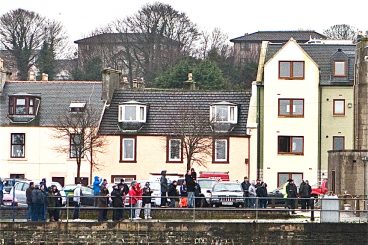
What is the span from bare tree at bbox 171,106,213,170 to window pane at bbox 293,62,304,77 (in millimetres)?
6076

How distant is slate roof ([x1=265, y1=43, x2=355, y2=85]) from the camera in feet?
248

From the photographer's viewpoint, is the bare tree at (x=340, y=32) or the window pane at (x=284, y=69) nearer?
the window pane at (x=284, y=69)

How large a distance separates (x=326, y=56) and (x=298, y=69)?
8.08ft

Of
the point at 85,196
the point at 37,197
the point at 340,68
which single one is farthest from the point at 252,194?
the point at 340,68

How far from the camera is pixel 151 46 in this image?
438 ft

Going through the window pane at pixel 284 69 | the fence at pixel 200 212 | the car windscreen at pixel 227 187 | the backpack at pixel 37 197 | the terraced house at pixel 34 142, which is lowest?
the fence at pixel 200 212

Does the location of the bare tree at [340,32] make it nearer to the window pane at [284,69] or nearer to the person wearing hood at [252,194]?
the window pane at [284,69]

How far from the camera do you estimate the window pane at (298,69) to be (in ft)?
249

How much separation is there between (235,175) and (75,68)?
5776cm

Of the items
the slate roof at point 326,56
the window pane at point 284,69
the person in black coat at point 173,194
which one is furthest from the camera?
the window pane at point 284,69

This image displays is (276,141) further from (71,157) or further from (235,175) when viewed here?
(71,157)

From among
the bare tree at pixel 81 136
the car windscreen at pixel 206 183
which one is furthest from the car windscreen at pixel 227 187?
the bare tree at pixel 81 136

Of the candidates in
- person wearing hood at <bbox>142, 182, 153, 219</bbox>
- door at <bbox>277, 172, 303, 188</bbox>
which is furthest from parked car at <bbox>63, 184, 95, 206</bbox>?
door at <bbox>277, 172, 303, 188</bbox>

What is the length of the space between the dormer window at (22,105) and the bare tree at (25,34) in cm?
4631
